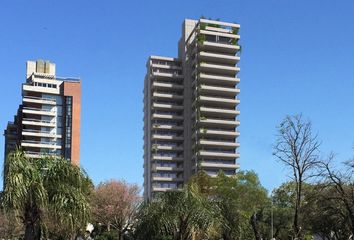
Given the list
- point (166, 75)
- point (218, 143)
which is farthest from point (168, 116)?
point (218, 143)

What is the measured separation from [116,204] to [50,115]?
71.4 m

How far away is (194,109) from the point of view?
141 m

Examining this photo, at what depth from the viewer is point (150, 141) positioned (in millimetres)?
146625

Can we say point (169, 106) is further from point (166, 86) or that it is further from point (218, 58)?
point (218, 58)

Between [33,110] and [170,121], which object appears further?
[170,121]

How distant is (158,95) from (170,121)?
719cm

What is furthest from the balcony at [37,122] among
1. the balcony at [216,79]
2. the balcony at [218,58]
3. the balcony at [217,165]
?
the balcony at [218,58]

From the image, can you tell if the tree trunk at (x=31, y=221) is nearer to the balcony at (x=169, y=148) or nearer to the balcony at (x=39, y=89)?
the balcony at (x=39, y=89)

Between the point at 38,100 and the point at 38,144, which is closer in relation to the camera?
the point at 38,144

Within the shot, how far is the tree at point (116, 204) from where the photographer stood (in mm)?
68750

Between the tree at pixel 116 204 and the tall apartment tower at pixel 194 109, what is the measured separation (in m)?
59.3

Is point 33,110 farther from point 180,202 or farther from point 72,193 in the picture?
point 72,193

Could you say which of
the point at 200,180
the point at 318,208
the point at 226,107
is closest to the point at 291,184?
the point at 200,180

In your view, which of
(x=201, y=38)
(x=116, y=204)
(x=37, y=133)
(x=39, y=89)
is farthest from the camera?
(x=201, y=38)
